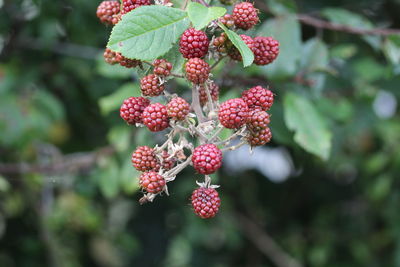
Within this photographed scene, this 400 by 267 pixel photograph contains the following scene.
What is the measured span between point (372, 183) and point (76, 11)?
262 cm

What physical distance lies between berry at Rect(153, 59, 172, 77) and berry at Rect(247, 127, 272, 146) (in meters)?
0.25

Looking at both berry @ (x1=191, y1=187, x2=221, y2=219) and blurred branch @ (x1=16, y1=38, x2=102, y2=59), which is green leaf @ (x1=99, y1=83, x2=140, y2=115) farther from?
berry @ (x1=191, y1=187, x2=221, y2=219)

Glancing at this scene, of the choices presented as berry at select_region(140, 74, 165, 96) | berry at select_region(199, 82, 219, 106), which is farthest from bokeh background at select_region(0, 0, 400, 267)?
berry at select_region(140, 74, 165, 96)

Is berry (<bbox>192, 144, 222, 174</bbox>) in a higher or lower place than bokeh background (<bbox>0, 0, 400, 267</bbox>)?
higher

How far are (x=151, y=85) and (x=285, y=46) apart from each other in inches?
46.2

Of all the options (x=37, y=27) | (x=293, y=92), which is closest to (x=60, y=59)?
(x=37, y=27)

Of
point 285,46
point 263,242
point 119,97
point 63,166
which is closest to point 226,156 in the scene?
point 263,242

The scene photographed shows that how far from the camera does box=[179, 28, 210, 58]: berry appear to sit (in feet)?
3.68

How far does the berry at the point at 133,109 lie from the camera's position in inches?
46.8

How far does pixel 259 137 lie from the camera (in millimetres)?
1148

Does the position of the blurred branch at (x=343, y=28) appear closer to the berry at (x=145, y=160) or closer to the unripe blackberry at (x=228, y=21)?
the unripe blackberry at (x=228, y=21)

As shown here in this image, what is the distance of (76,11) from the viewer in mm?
2916

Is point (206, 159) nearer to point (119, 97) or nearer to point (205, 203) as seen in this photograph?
point (205, 203)

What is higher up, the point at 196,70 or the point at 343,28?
the point at 196,70
